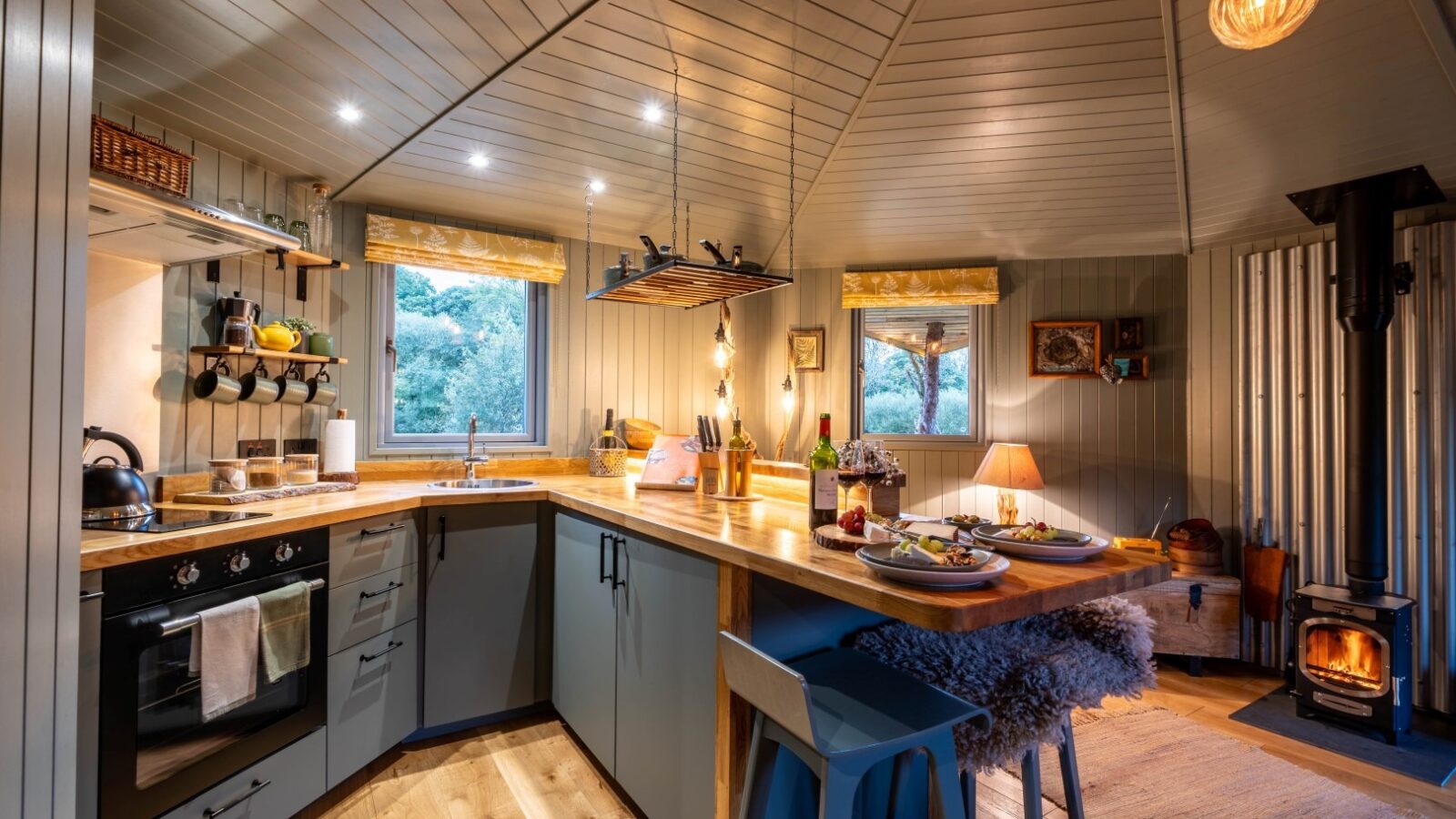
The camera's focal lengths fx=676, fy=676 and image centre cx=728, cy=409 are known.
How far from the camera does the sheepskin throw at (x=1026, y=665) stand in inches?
53.7

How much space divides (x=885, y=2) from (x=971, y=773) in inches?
90.3

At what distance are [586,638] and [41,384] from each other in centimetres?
165

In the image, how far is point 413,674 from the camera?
8.08 ft

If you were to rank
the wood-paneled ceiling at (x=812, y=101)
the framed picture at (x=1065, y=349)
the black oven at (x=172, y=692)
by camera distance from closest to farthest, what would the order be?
the black oven at (x=172, y=692) → the wood-paneled ceiling at (x=812, y=101) → the framed picture at (x=1065, y=349)

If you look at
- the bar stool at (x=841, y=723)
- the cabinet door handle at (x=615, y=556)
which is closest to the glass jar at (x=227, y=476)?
the cabinet door handle at (x=615, y=556)

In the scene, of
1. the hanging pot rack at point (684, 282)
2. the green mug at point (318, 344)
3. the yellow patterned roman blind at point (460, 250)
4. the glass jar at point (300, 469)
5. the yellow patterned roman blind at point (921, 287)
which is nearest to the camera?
the hanging pot rack at point (684, 282)

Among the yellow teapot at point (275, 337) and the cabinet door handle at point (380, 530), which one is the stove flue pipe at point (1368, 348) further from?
the yellow teapot at point (275, 337)

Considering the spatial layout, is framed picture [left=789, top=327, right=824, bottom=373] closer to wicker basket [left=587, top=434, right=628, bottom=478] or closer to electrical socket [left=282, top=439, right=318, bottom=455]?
wicker basket [left=587, top=434, right=628, bottom=478]

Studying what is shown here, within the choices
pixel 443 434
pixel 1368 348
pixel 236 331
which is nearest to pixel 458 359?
pixel 443 434

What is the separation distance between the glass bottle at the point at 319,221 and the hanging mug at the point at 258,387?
1.73 ft

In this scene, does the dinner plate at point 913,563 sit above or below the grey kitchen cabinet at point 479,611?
above

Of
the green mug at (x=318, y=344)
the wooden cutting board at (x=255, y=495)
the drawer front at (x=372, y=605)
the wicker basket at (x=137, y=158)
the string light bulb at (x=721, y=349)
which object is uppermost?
the wicker basket at (x=137, y=158)

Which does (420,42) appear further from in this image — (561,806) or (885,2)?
(561,806)

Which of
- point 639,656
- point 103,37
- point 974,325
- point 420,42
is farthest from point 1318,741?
point 103,37
